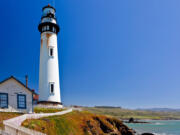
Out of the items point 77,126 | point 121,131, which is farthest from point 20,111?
point 121,131

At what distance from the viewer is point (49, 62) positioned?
32.9 m

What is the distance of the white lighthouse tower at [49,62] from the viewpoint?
3166cm

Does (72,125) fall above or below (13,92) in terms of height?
below

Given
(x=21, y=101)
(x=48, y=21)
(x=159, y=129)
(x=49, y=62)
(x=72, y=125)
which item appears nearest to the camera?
(x=21, y=101)

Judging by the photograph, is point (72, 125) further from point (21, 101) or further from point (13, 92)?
point (13, 92)

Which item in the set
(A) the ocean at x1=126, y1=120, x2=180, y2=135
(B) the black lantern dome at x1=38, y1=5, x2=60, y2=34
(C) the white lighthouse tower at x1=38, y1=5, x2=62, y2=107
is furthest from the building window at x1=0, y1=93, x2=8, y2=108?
(A) the ocean at x1=126, y1=120, x2=180, y2=135

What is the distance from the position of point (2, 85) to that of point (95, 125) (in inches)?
588

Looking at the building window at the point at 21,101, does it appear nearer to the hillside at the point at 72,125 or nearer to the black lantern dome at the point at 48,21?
the hillside at the point at 72,125

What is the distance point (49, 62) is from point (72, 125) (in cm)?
1377

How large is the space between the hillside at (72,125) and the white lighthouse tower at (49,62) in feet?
20.7

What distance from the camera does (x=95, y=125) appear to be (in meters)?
28.3

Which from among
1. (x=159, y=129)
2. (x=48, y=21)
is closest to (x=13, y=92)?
(x=48, y=21)

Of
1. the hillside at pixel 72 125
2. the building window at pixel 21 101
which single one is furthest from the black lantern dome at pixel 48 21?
the hillside at pixel 72 125

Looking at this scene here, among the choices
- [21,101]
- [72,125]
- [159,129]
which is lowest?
[159,129]
